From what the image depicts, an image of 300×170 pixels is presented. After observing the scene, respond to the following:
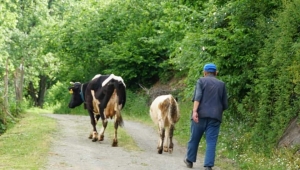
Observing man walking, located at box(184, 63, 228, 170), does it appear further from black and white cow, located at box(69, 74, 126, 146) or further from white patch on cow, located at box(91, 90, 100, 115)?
white patch on cow, located at box(91, 90, 100, 115)

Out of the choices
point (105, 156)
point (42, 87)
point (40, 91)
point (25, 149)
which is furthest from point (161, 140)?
point (40, 91)

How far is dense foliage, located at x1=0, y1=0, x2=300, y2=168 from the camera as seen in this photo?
12.5 m

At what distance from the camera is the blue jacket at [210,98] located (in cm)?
1098

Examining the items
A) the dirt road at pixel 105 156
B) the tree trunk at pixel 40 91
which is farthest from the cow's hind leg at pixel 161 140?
the tree trunk at pixel 40 91

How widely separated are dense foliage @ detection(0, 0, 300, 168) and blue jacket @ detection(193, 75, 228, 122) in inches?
59.1

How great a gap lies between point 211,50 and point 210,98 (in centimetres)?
451

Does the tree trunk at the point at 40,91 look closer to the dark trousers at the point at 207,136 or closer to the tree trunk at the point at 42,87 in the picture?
the tree trunk at the point at 42,87

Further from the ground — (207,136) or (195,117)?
(195,117)

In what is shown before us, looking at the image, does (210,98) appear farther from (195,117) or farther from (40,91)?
(40,91)

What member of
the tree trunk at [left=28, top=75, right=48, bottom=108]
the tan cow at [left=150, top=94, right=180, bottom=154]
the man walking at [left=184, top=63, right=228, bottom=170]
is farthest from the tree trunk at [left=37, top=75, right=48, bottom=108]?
the man walking at [left=184, top=63, right=228, bottom=170]

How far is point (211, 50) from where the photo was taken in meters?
15.4

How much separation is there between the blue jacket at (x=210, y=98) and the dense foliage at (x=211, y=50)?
1.50m

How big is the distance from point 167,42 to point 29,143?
15.5 m

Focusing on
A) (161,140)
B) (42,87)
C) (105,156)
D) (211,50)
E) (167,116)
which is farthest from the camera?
(42,87)
